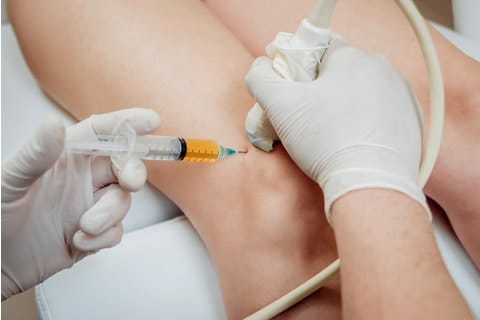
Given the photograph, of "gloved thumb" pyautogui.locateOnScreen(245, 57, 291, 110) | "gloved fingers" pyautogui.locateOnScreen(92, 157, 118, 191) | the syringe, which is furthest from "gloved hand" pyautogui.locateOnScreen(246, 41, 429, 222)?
"gloved fingers" pyautogui.locateOnScreen(92, 157, 118, 191)

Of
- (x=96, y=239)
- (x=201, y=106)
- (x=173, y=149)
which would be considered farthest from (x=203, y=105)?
(x=96, y=239)

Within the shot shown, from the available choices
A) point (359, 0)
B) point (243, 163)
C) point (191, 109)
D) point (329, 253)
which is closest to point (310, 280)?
point (329, 253)

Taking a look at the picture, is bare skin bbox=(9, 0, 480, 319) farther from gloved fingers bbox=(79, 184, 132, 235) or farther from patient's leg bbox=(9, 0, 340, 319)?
gloved fingers bbox=(79, 184, 132, 235)

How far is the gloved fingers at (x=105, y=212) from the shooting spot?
698 millimetres

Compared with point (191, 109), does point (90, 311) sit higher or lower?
lower

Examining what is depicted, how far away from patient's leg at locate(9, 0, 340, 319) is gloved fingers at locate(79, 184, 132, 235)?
15cm

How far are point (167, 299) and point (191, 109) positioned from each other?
0.29 meters

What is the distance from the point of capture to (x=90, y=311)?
32.6 inches

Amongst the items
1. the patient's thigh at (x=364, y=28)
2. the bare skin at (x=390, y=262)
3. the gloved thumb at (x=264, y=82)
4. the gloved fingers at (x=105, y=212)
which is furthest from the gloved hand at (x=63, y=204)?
the patient's thigh at (x=364, y=28)

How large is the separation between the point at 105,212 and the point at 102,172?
5 centimetres

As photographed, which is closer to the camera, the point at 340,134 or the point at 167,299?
the point at 340,134

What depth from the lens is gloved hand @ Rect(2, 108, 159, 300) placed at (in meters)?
0.66

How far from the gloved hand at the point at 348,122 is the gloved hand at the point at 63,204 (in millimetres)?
163

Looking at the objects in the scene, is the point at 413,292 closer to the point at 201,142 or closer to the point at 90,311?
the point at 201,142
